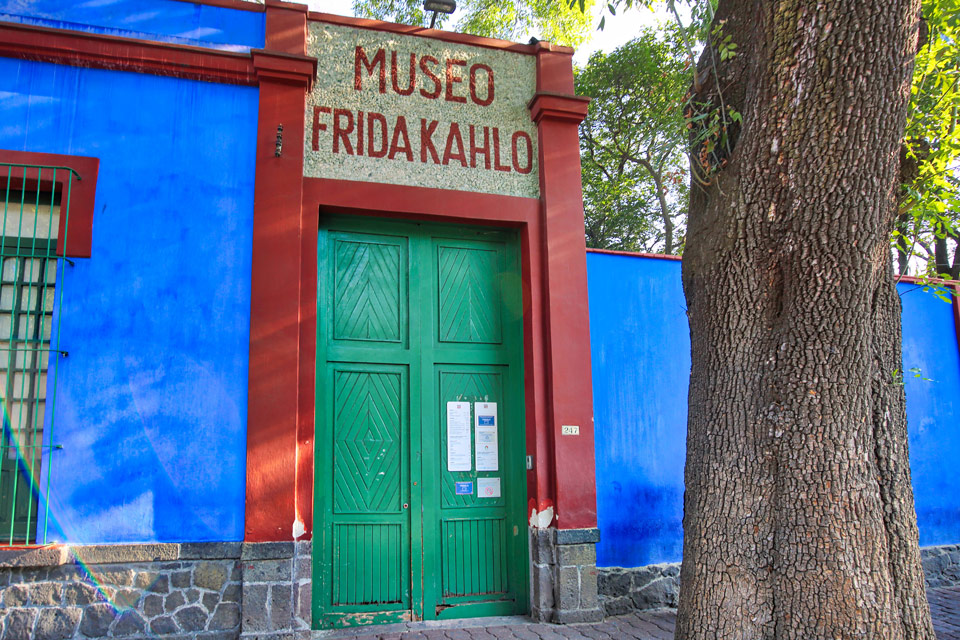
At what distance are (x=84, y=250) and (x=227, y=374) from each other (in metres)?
1.36

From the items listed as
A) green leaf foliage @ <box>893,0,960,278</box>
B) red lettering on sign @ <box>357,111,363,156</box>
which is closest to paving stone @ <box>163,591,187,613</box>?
red lettering on sign @ <box>357,111,363,156</box>

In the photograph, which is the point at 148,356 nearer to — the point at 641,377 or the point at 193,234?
the point at 193,234

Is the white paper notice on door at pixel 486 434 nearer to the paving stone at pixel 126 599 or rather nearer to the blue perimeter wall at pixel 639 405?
the blue perimeter wall at pixel 639 405

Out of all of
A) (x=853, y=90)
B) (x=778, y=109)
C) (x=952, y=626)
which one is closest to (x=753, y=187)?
(x=778, y=109)

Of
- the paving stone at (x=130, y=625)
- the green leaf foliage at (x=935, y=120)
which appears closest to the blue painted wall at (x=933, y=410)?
the green leaf foliage at (x=935, y=120)

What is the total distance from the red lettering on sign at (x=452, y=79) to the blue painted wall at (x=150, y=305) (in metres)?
1.72

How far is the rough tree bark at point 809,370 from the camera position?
11.1ft

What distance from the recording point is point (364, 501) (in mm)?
5664

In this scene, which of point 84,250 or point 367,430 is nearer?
point 84,250

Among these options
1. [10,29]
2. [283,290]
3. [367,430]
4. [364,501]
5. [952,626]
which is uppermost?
[10,29]

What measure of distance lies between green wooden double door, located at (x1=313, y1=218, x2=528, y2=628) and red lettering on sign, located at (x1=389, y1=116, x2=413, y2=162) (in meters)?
0.59

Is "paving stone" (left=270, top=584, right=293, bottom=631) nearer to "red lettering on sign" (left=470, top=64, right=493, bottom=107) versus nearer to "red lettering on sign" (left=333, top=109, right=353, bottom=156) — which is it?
"red lettering on sign" (left=333, top=109, right=353, bottom=156)

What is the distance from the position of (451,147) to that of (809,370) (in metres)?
3.71

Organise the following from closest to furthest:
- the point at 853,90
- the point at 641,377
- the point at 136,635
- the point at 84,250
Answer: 1. the point at 853,90
2. the point at 136,635
3. the point at 84,250
4. the point at 641,377
